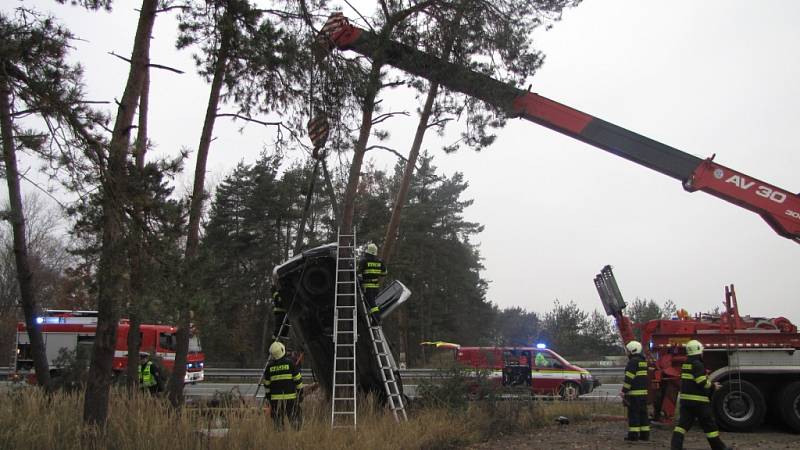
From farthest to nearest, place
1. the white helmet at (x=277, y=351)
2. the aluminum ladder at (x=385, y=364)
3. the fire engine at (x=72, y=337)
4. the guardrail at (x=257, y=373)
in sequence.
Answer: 1. the fire engine at (x=72, y=337)
2. the guardrail at (x=257, y=373)
3. the aluminum ladder at (x=385, y=364)
4. the white helmet at (x=277, y=351)

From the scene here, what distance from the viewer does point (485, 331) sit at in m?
43.0

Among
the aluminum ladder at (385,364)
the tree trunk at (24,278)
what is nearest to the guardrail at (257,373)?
the aluminum ladder at (385,364)

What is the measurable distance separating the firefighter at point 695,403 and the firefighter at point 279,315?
19.7ft

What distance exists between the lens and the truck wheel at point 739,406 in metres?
10.9

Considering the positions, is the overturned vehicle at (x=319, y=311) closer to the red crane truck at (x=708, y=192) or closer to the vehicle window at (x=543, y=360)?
the red crane truck at (x=708, y=192)

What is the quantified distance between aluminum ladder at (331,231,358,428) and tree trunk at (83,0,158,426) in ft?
11.0

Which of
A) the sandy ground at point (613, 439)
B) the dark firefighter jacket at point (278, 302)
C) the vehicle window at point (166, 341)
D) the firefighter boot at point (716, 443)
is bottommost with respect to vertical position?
the sandy ground at point (613, 439)

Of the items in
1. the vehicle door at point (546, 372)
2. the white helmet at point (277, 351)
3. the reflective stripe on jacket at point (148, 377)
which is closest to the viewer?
the white helmet at point (277, 351)

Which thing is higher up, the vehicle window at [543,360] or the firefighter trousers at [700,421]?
the vehicle window at [543,360]

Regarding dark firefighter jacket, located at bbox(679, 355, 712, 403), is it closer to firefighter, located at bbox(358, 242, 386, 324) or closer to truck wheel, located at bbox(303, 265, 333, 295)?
firefighter, located at bbox(358, 242, 386, 324)

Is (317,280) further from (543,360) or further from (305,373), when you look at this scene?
(305,373)

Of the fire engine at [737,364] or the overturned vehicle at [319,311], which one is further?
the fire engine at [737,364]

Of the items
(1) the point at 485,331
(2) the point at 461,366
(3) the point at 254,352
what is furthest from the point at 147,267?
(1) the point at 485,331

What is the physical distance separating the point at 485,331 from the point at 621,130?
31709 millimetres
